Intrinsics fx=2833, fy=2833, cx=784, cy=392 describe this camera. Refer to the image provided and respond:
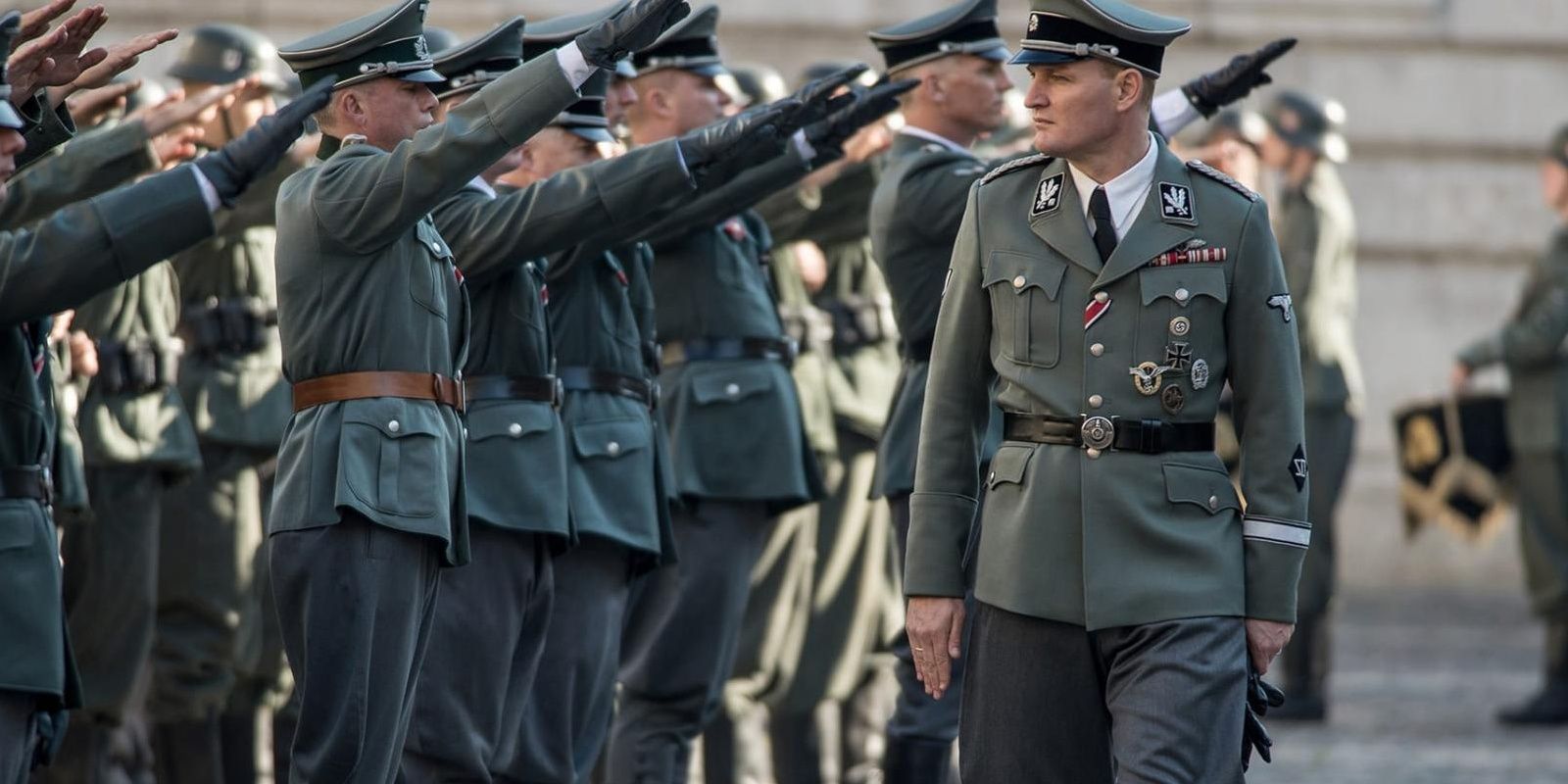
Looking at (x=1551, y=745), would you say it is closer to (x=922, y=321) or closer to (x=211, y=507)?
(x=922, y=321)

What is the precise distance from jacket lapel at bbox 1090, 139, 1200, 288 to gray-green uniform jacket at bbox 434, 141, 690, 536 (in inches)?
40.5

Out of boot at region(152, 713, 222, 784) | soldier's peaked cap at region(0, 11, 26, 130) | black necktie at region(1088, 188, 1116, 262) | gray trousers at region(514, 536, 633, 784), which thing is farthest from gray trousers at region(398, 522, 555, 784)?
boot at region(152, 713, 222, 784)

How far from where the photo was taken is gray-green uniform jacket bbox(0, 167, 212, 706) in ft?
15.2

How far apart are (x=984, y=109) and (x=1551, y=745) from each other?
12.8ft

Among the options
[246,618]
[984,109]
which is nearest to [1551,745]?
[984,109]

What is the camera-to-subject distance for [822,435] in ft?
27.8

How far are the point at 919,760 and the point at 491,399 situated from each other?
1544 millimetres

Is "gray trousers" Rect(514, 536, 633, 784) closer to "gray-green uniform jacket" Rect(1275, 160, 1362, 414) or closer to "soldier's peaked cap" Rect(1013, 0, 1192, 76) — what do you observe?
"soldier's peaked cap" Rect(1013, 0, 1192, 76)

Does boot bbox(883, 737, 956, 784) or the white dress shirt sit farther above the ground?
the white dress shirt

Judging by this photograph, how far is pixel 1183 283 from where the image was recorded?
4922 millimetres

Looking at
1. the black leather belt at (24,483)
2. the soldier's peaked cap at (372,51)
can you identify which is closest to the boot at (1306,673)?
the soldier's peaked cap at (372,51)

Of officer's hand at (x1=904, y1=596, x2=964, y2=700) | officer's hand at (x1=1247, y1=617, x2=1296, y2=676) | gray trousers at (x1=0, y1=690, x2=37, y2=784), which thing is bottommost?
gray trousers at (x1=0, y1=690, x2=37, y2=784)

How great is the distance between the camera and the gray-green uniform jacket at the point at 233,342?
314 inches

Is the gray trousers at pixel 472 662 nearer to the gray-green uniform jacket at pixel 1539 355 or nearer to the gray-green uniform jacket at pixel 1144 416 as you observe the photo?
the gray-green uniform jacket at pixel 1144 416
